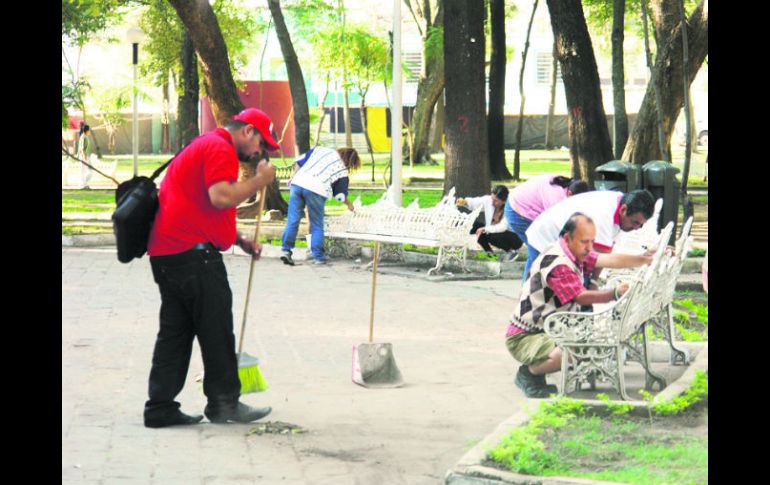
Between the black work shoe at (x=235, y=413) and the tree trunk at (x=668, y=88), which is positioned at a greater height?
the tree trunk at (x=668, y=88)

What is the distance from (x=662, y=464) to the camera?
5.77 meters

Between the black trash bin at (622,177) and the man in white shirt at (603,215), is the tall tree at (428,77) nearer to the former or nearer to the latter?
the black trash bin at (622,177)

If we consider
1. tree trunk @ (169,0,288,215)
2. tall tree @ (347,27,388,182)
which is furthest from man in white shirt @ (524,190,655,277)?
tall tree @ (347,27,388,182)

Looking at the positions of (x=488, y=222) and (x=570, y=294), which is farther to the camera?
(x=488, y=222)

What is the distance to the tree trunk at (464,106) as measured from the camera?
676 inches

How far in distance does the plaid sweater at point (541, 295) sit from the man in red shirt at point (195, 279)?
6.15 ft

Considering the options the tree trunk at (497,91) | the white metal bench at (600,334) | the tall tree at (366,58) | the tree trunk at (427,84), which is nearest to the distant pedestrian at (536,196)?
the white metal bench at (600,334)

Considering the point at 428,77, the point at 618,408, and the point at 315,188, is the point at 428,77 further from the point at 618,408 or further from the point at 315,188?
the point at 618,408

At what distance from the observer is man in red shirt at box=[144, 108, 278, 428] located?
677 cm

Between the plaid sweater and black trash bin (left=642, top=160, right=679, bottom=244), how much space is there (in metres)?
6.04

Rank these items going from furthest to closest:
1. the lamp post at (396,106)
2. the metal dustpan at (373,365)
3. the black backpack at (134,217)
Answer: the lamp post at (396,106) → the metal dustpan at (373,365) → the black backpack at (134,217)

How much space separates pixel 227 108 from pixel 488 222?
6.01 meters
